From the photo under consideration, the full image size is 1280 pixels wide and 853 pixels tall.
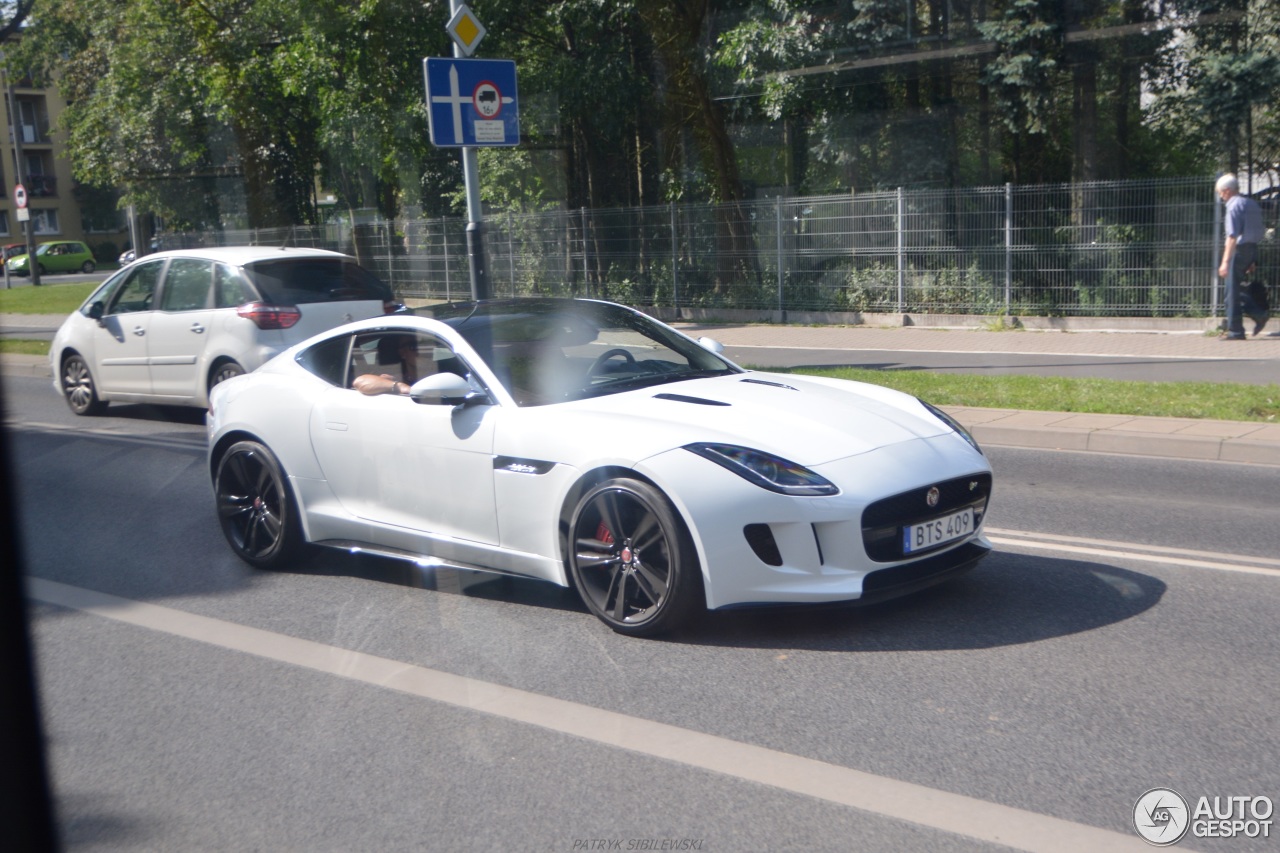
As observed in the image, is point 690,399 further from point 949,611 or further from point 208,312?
point 208,312

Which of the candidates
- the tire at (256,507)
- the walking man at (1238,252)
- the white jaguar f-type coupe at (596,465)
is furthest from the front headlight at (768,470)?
the walking man at (1238,252)

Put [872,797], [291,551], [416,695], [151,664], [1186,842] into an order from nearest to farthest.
Answer: [1186,842], [872,797], [416,695], [151,664], [291,551]

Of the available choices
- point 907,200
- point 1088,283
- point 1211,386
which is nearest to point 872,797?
point 1211,386

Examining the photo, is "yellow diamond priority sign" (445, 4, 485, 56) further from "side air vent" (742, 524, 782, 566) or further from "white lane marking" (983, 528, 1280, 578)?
"side air vent" (742, 524, 782, 566)

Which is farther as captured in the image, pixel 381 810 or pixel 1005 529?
pixel 1005 529

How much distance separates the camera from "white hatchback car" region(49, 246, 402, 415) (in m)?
11.3

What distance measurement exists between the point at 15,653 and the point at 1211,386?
32.2ft

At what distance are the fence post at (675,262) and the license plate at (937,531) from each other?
1836 centimetres

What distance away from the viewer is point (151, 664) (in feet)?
16.9

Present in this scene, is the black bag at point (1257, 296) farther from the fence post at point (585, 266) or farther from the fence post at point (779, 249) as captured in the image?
the fence post at point (585, 266)

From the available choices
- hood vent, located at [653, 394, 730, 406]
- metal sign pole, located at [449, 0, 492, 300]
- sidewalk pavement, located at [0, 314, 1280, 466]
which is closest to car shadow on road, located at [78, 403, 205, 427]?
metal sign pole, located at [449, 0, 492, 300]

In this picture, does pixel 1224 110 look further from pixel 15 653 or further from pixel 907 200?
pixel 15 653

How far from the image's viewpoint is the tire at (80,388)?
1311 cm

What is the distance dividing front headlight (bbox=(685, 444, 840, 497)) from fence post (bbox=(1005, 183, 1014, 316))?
15.0 metres
